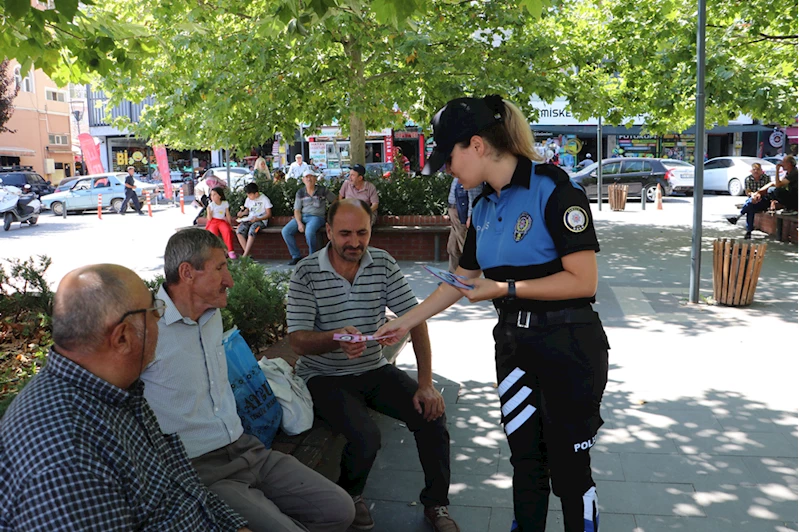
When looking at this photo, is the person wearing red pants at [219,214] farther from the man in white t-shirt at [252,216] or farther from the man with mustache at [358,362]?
the man with mustache at [358,362]

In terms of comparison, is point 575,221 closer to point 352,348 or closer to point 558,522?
point 352,348

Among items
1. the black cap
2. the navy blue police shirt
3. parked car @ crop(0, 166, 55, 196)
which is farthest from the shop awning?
the navy blue police shirt

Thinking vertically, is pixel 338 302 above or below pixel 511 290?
below

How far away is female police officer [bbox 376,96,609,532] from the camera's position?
2.68 m

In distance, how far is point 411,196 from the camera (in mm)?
13102

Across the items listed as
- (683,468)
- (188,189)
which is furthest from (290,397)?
(188,189)

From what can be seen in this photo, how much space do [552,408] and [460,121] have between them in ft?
3.77

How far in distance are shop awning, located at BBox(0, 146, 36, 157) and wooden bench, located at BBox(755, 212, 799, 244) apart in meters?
42.0

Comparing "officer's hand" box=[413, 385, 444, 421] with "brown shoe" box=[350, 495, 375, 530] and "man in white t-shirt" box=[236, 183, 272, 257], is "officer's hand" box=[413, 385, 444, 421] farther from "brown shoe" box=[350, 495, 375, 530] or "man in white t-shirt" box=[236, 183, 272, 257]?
"man in white t-shirt" box=[236, 183, 272, 257]

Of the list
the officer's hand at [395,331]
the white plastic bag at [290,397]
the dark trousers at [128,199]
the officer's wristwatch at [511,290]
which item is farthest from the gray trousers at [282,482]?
the dark trousers at [128,199]

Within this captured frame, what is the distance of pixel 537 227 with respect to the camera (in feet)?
8.91

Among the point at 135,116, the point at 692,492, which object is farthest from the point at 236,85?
the point at 135,116

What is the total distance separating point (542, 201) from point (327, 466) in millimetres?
1886

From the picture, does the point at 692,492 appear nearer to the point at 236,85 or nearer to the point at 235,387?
the point at 235,387
